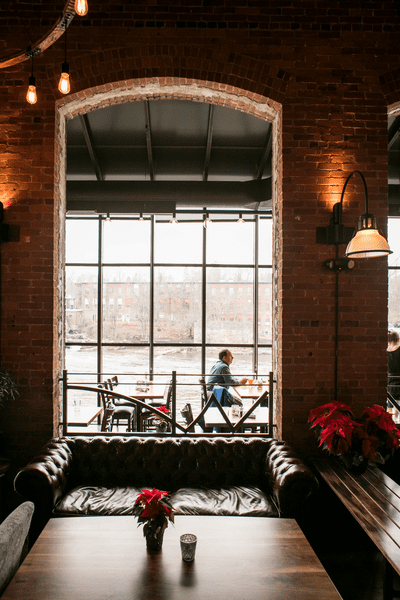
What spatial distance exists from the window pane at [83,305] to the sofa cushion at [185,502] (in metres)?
5.71

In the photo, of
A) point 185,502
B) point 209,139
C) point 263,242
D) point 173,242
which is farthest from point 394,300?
point 185,502

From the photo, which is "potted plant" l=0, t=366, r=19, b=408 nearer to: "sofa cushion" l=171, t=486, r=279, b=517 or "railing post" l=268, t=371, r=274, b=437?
"sofa cushion" l=171, t=486, r=279, b=517

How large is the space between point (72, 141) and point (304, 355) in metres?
4.84

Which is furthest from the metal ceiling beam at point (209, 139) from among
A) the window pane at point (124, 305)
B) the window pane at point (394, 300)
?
the window pane at point (394, 300)

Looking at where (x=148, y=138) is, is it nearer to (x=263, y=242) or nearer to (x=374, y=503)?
(x=263, y=242)

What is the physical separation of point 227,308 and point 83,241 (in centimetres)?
347

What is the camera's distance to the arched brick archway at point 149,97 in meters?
3.72

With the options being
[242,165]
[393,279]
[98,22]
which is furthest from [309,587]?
[393,279]

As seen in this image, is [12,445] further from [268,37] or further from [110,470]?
[268,37]

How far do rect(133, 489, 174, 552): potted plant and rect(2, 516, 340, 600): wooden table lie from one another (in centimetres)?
7

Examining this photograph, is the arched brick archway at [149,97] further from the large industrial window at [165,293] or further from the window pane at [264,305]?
the window pane at [264,305]

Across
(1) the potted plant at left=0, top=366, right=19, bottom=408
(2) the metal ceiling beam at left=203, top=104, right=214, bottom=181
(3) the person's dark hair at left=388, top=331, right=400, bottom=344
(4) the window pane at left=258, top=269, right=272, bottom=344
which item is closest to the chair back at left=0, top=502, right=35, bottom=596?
(1) the potted plant at left=0, top=366, right=19, bottom=408

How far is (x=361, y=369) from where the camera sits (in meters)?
3.64

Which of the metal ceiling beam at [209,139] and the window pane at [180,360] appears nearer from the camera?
the metal ceiling beam at [209,139]
